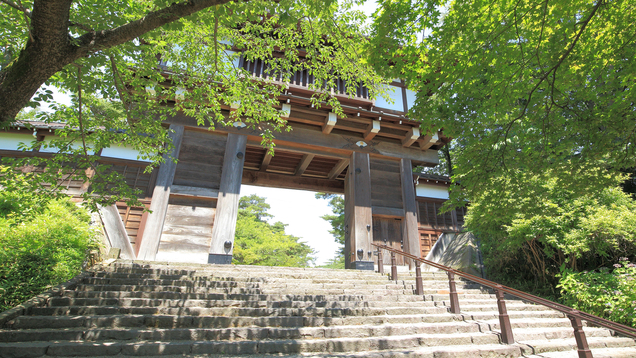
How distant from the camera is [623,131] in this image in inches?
190

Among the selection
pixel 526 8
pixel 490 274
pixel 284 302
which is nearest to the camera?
pixel 526 8

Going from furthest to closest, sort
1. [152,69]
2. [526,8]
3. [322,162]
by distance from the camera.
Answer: [322,162] < [152,69] < [526,8]

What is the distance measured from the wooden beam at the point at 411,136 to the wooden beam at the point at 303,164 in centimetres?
343

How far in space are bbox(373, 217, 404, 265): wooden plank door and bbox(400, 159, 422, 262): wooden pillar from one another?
250 mm

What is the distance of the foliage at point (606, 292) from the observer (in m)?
5.79

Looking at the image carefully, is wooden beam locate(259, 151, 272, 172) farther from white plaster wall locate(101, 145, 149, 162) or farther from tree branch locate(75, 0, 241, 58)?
tree branch locate(75, 0, 241, 58)

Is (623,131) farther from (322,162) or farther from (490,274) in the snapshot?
(322,162)

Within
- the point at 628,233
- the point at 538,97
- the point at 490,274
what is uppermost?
the point at 538,97

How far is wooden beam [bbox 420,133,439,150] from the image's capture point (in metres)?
11.2

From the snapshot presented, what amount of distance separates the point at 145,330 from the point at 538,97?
22.5ft

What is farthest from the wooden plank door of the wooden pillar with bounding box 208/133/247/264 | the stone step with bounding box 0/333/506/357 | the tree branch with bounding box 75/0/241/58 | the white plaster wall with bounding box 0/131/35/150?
the white plaster wall with bounding box 0/131/35/150

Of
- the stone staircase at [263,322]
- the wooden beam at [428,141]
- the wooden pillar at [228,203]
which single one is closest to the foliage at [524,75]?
the stone staircase at [263,322]

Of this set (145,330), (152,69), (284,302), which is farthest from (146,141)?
(284,302)

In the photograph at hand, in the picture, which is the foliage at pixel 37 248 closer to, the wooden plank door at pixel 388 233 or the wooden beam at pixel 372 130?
the wooden plank door at pixel 388 233
